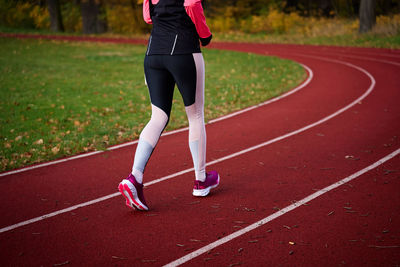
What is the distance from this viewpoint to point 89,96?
38.1 ft

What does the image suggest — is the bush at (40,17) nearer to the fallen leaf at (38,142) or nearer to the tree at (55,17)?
the tree at (55,17)

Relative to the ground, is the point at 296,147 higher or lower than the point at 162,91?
lower

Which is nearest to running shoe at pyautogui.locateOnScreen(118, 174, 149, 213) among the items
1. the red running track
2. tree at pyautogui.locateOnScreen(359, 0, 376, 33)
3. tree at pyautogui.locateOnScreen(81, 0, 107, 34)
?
the red running track

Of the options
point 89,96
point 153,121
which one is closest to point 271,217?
point 153,121

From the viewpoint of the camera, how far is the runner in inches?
151

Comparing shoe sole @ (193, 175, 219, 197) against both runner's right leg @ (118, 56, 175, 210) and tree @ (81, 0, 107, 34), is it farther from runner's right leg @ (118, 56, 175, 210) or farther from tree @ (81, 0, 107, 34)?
tree @ (81, 0, 107, 34)

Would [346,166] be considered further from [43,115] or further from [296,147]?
[43,115]

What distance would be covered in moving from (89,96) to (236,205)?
827 centimetres

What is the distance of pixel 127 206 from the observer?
180 inches

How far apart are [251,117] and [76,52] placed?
1764 cm

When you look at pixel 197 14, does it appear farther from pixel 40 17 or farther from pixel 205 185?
pixel 40 17

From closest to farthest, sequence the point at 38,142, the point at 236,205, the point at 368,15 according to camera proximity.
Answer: the point at 236,205 → the point at 38,142 → the point at 368,15

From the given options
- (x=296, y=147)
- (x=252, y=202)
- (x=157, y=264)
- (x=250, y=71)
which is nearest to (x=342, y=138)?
(x=296, y=147)

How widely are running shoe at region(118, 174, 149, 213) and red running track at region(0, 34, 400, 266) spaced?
152 millimetres
